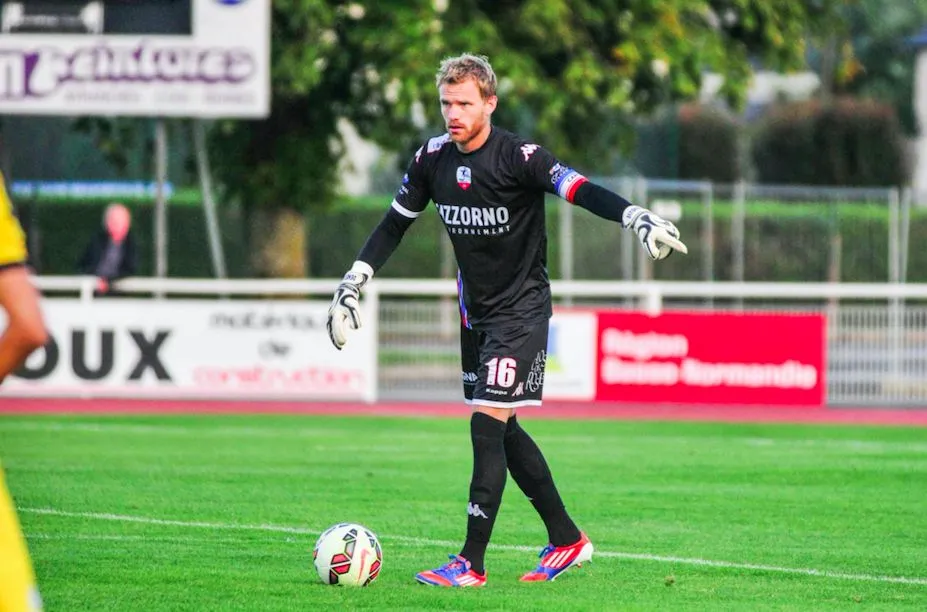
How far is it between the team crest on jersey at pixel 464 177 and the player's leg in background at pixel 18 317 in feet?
13.1

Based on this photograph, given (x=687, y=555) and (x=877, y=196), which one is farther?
(x=877, y=196)

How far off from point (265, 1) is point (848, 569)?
1399 cm

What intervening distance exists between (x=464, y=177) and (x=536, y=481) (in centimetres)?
134

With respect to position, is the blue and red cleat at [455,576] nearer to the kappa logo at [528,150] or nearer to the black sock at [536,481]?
the black sock at [536,481]

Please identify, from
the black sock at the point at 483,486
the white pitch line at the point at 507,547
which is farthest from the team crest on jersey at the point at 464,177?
the white pitch line at the point at 507,547

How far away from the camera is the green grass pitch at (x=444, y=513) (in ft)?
25.5

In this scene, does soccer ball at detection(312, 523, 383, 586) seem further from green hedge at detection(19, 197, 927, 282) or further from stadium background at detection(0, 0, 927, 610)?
green hedge at detection(19, 197, 927, 282)

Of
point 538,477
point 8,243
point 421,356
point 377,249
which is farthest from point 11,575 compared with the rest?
point 421,356

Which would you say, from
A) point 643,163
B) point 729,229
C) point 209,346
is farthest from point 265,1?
point 643,163

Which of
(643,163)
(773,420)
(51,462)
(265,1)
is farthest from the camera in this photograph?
(643,163)

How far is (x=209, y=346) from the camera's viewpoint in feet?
64.4

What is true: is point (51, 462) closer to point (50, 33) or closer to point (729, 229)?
point (50, 33)

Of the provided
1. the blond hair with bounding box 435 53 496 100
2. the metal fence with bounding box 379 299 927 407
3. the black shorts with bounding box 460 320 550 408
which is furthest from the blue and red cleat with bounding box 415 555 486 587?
the metal fence with bounding box 379 299 927 407

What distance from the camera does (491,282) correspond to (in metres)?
8.09
